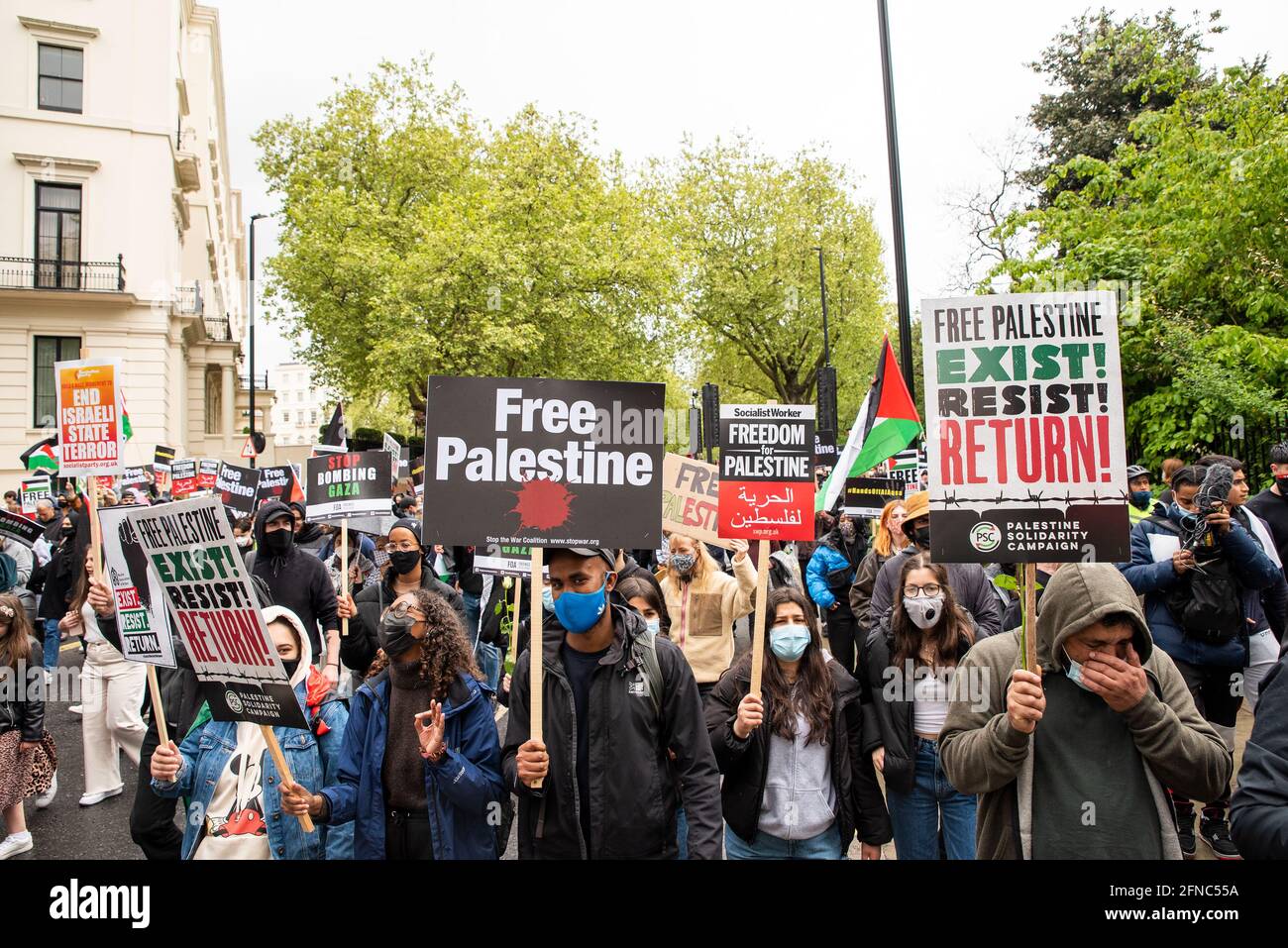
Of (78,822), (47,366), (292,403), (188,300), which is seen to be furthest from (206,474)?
(292,403)

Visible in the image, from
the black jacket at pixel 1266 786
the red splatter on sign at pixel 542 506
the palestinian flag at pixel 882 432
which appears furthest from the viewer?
the palestinian flag at pixel 882 432

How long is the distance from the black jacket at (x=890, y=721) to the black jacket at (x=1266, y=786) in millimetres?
1755

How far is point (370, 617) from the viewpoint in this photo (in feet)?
20.8

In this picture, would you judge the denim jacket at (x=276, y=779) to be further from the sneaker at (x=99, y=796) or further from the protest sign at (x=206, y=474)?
the protest sign at (x=206, y=474)

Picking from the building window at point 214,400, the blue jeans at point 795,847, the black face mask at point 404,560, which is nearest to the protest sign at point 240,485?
the black face mask at point 404,560

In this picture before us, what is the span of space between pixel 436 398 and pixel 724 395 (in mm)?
41505

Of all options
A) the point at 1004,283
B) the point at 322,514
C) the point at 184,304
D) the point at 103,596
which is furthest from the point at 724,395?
the point at 103,596

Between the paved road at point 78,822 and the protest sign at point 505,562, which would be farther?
the protest sign at point 505,562

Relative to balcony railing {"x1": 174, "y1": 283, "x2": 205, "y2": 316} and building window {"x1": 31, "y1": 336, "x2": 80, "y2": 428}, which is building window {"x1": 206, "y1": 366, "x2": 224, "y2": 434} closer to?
balcony railing {"x1": 174, "y1": 283, "x2": 205, "y2": 316}

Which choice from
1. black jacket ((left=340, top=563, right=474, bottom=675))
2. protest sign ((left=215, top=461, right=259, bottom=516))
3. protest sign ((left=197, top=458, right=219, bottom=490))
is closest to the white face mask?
black jacket ((left=340, top=563, right=474, bottom=675))

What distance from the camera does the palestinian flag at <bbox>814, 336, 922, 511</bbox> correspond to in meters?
7.09

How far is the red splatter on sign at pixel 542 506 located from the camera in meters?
3.65
